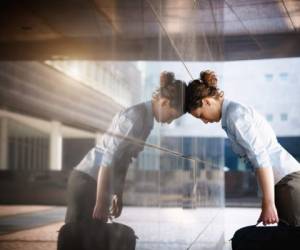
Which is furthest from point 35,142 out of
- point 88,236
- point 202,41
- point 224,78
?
point 224,78

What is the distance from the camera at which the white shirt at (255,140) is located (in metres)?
5.28

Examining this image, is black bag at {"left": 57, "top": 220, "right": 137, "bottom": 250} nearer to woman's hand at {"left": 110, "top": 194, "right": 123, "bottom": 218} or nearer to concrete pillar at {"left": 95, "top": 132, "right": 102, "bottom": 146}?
woman's hand at {"left": 110, "top": 194, "right": 123, "bottom": 218}

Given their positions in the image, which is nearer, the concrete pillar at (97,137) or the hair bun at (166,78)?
the concrete pillar at (97,137)

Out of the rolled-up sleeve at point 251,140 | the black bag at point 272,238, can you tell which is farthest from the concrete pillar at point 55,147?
the black bag at point 272,238

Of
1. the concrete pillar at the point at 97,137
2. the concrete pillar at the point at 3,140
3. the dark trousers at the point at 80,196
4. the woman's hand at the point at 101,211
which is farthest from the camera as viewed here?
the woman's hand at the point at 101,211

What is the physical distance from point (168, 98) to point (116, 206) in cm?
151

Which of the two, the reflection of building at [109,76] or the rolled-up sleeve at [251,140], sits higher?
the reflection of building at [109,76]

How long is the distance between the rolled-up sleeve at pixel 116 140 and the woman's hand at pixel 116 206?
16 centimetres

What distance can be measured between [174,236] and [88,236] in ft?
6.13

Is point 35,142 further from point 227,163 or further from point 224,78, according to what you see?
point 227,163

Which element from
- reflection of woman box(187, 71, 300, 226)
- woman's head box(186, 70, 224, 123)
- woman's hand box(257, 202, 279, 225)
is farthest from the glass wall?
woman's hand box(257, 202, 279, 225)

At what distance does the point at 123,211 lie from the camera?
2.73 meters

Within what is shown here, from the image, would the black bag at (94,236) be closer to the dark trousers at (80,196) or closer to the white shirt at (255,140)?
the dark trousers at (80,196)

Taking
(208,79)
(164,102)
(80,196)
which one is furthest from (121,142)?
(208,79)
